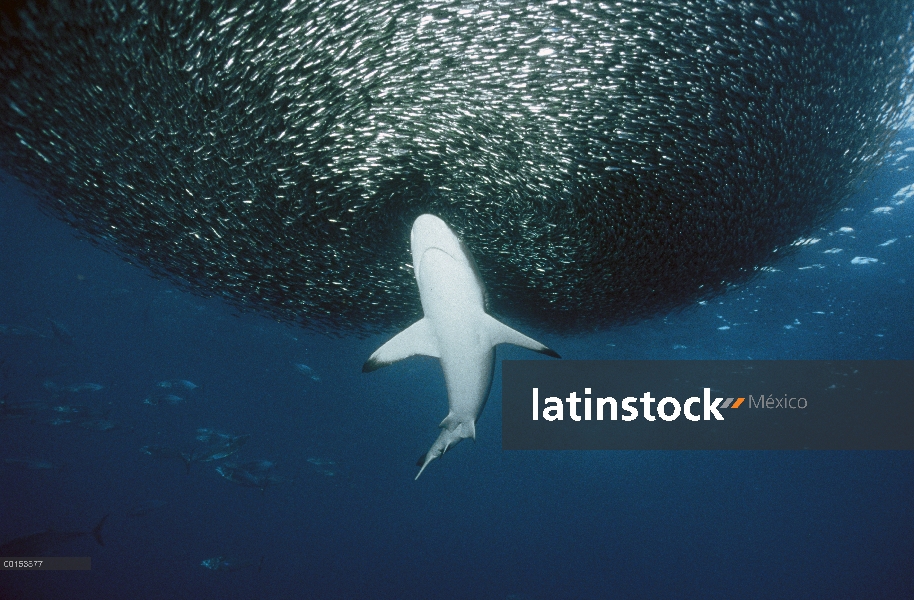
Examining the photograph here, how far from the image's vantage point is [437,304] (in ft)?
20.0

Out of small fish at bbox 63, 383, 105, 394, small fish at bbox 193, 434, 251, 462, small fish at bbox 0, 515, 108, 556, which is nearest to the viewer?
small fish at bbox 0, 515, 108, 556

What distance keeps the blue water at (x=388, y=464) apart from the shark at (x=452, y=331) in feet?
33.9

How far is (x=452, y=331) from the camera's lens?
650 cm

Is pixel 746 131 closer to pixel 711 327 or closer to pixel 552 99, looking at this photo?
pixel 552 99

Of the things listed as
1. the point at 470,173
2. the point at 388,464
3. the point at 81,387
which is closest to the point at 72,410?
the point at 81,387

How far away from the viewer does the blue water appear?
1872 centimetres

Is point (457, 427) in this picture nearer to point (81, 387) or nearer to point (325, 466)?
point (81, 387)

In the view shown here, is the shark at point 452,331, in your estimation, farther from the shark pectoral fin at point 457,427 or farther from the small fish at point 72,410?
the small fish at point 72,410

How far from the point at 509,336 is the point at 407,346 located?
5.74 ft

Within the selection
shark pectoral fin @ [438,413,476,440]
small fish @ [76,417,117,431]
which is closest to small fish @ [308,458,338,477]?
small fish @ [76,417,117,431]

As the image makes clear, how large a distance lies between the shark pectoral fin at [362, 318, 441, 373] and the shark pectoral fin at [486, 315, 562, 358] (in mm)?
972

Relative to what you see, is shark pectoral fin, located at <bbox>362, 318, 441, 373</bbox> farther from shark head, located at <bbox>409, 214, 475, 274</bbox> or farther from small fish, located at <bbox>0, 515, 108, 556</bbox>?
small fish, located at <bbox>0, 515, 108, 556</bbox>

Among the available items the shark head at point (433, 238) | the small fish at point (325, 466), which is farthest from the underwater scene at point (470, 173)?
the small fish at point (325, 466)

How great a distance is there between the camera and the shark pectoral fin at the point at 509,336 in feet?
20.9
